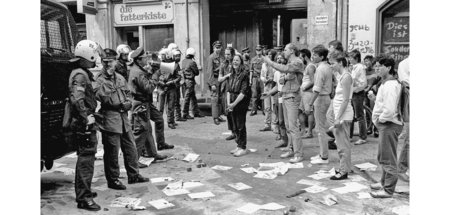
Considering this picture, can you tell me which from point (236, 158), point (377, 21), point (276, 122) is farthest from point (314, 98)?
point (377, 21)

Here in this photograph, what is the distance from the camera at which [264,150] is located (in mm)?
9227

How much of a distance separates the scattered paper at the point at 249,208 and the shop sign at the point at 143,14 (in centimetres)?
1201

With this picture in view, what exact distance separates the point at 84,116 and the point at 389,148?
3.72 metres

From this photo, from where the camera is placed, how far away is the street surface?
581 centimetres

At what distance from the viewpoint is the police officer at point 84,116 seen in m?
5.60

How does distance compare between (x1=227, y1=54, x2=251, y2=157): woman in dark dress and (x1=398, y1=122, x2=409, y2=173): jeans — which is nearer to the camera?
(x1=398, y1=122, x2=409, y2=173): jeans

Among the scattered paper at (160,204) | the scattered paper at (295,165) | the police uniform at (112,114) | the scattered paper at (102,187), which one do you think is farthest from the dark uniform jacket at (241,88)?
the scattered paper at (160,204)

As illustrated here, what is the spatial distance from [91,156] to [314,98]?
3.52 m

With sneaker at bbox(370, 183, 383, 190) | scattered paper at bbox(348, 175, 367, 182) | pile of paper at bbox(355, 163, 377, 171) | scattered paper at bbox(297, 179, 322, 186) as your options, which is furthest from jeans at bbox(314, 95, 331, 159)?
sneaker at bbox(370, 183, 383, 190)

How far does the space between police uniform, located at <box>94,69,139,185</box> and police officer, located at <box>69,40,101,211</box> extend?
0.46m

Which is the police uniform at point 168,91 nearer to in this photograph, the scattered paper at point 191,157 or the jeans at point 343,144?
the scattered paper at point 191,157

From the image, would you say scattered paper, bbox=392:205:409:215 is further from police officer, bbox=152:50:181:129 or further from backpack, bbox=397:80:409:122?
police officer, bbox=152:50:181:129

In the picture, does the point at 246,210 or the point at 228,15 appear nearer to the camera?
the point at 246,210
